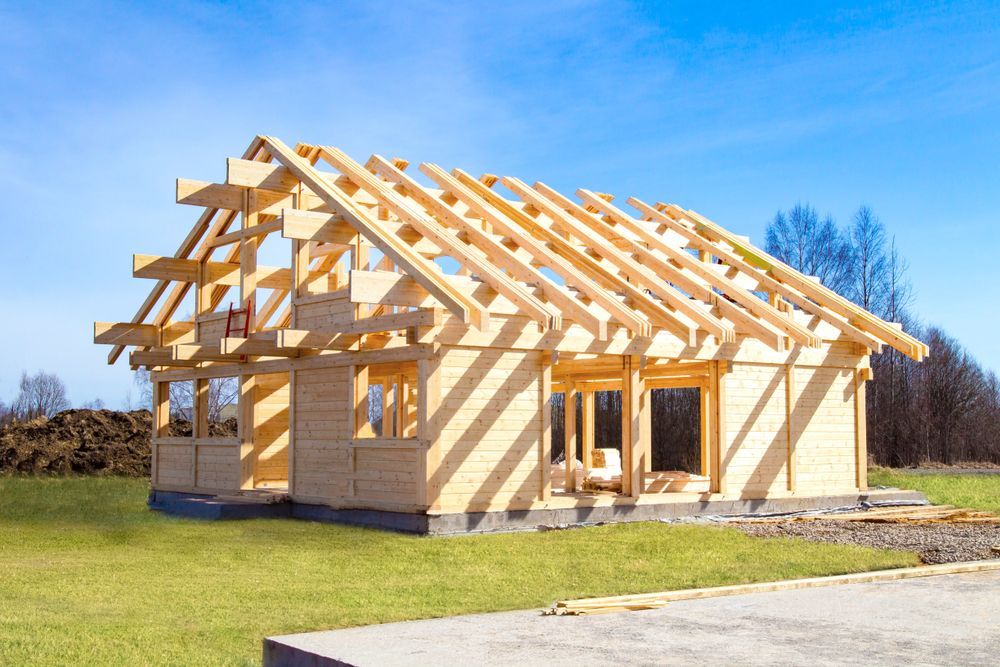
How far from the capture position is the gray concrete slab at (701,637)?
18.2 ft

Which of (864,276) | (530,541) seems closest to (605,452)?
(530,541)

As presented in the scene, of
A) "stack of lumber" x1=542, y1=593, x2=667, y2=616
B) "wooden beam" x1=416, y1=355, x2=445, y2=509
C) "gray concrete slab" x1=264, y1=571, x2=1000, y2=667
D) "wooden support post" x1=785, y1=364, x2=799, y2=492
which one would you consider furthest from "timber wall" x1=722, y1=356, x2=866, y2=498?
"stack of lumber" x1=542, y1=593, x2=667, y2=616

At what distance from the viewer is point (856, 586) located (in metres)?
8.60

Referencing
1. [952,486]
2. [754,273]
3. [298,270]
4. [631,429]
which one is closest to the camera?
[631,429]

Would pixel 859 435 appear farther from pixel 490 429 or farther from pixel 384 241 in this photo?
pixel 384 241

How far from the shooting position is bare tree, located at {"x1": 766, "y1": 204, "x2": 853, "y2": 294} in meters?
38.6

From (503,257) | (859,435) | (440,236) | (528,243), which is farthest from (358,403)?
(859,435)

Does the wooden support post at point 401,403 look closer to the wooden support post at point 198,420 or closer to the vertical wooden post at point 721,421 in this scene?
the wooden support post at point 198,420

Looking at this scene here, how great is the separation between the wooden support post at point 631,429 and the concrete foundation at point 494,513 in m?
0.31

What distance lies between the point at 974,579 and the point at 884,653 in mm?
3815

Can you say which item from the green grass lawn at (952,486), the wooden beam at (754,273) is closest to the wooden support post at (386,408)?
the wooden beam at (754,273)

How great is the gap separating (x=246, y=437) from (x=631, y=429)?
5.92 meters

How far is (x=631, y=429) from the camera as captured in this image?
14773 mm

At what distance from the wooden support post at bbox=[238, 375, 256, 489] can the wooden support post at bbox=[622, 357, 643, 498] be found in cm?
572
